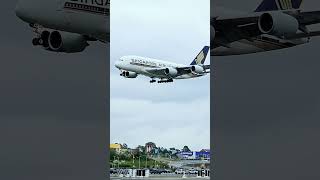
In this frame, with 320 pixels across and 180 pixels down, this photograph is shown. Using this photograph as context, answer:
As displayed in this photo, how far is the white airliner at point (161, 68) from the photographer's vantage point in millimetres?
21344

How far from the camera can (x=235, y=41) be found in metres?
20.9

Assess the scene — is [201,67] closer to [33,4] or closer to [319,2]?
[319,2]

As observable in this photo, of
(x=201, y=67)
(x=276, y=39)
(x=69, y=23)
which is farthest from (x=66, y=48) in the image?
(x=276, y=39)

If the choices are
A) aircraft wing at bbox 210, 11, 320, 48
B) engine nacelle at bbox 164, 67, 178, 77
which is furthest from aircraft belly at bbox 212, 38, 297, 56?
engine nacelle at bbox 164, 67, 178, 77

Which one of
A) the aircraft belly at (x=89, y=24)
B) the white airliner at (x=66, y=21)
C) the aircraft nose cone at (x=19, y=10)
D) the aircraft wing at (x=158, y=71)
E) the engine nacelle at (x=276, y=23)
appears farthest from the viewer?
the aircraft wing at (x=158, y=71)

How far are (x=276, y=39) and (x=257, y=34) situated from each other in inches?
22.0

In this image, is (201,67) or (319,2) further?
(201,67)

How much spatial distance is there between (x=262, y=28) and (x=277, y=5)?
1332 millimetres

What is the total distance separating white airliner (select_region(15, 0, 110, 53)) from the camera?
64.5 feet

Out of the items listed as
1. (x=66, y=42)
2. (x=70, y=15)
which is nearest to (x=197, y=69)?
(x=66, y=42)

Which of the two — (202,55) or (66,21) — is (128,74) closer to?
(202,55)

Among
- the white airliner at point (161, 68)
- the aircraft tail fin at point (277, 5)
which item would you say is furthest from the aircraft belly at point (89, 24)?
the aircraft tail fin at point (277, 5)

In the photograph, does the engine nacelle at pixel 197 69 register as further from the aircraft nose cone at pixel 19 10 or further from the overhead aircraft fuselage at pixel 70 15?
the aircraft nose cone at pixel 19 10

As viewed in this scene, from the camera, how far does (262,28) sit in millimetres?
18734
